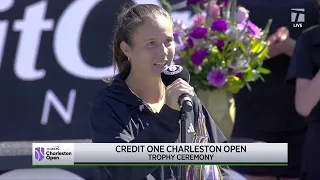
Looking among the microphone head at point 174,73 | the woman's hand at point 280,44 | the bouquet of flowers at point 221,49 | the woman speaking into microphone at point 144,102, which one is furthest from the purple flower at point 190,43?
the microphone head at point 174,73

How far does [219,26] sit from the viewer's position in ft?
9.64

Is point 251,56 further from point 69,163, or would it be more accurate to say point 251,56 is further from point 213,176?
point 69,163

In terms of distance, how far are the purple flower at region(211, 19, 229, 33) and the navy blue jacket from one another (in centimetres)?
107

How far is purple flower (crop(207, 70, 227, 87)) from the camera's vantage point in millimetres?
2953

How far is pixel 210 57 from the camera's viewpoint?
2963 millimetres

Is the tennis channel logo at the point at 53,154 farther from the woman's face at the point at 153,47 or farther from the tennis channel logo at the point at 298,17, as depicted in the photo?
the tennis channel logo at the point at 298,17

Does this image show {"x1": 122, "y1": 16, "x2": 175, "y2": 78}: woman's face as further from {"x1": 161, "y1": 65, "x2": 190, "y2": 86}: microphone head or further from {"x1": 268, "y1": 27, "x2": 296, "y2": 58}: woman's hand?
{"x1": 268, "y1": 27, "x2": 296, "y2": 58}: woman's hand

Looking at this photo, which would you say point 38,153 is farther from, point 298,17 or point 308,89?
point 298,17

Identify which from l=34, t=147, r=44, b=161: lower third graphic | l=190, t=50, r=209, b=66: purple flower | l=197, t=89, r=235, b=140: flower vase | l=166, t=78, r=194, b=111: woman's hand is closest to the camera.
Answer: l=166, t=78, r=194, b=111: woman's hand

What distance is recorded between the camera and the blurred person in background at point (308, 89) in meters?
2.78

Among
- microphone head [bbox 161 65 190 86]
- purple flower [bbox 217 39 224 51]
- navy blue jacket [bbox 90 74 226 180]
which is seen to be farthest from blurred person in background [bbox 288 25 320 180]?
microphone head [bbox 161 65 190 86]

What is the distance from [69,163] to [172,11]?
6.33ft

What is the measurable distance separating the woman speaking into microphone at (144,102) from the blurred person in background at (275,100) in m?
1.52

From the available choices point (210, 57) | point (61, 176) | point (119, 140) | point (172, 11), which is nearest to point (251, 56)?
point (210, 57)
